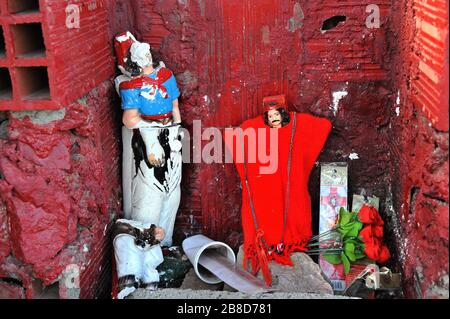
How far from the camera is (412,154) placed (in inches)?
127

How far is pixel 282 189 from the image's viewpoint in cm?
394

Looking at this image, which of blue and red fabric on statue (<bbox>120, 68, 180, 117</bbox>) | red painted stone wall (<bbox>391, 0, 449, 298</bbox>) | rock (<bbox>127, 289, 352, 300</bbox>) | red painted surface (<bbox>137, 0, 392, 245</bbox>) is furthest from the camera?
red painted surface (<bbox>137, 0, 392, 245</bbox>)

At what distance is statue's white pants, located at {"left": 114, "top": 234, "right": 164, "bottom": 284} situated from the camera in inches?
140

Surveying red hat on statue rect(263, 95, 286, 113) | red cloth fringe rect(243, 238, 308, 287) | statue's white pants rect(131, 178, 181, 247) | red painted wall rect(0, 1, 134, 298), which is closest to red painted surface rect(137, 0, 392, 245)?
red hat on statue rect(263, 95, 286, 113)

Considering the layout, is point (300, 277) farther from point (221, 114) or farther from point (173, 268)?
point (221, 114)

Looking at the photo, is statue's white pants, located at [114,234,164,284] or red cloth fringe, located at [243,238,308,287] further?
red cloth fringe, located at [243,238,308,287]

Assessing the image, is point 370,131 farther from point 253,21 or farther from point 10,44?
point 10,44

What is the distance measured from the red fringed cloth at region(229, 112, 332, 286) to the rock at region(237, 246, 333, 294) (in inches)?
3.7

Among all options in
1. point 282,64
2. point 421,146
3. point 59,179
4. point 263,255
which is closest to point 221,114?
point 282,64

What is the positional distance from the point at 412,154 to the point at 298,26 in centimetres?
123

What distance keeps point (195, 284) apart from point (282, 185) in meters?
0.93

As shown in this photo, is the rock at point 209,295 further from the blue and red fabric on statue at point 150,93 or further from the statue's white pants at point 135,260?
the blue and red fabric on statue at point 150,93

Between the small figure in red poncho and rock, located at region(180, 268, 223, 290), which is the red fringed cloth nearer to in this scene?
the small figure in red poncho

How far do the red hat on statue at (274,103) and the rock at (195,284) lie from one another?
127 centimetres
